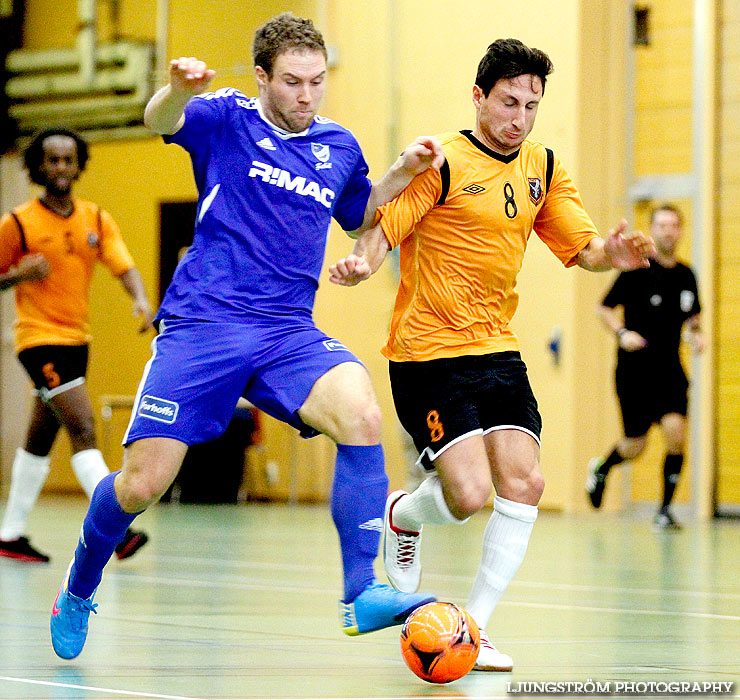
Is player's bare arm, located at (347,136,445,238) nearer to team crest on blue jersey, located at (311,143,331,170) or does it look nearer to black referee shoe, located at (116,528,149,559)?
team crest on blue jersey, located at (311,143,331,170)

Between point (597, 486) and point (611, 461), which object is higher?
point (611, 461)

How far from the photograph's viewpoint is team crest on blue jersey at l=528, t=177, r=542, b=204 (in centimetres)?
491

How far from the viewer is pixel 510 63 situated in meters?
4.68

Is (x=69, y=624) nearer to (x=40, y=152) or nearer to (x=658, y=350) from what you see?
(x=40, y=152)

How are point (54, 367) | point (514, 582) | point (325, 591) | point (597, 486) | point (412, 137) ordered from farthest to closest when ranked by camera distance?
point (412, 137), point (597, 486), point (54, 367), point (514, 582), point (325, 591)

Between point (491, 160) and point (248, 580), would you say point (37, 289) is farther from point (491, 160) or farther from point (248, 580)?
point (491, 160)

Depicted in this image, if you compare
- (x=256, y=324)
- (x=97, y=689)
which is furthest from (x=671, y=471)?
(x=97, y=689)

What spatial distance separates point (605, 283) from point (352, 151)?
833cm

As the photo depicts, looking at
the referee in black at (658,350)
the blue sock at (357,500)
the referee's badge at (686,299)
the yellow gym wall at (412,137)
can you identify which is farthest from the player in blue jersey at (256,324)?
the yellow gym wall at (412,137)

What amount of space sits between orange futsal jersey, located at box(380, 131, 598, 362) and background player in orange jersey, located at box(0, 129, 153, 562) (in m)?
2.93

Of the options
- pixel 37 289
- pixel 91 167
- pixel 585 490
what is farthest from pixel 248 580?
pixel 91 167

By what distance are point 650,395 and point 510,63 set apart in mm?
6300

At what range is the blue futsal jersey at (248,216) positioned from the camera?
444 centimetres

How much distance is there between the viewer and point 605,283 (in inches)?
504
